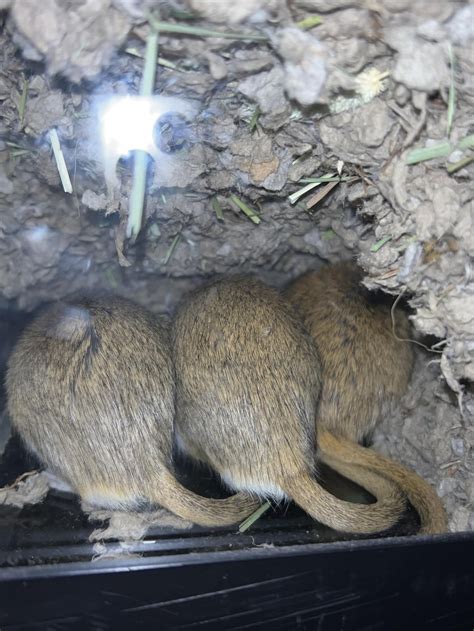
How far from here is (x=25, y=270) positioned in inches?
81.7

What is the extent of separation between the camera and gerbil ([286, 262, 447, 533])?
209cm

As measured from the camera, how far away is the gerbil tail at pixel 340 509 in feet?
5.57

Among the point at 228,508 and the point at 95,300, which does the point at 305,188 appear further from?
the point at 228,508

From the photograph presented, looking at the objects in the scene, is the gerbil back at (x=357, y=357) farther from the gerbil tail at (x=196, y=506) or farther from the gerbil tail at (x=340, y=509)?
the gerbil tail at (x=196, y=506)

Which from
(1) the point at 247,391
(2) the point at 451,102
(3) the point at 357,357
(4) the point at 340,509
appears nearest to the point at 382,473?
(4) the point at 340,509

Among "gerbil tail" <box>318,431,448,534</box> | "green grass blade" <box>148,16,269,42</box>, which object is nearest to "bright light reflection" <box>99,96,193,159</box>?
"green grass blade" <box>148,16,269,42</box>

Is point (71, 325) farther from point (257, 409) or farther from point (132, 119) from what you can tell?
point (132, 119)

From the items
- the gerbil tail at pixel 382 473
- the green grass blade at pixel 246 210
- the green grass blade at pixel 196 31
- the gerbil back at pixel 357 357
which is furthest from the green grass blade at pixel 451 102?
the gerbil tail at pixel 382 473

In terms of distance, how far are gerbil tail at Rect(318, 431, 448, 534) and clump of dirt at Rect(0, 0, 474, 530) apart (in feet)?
0.29

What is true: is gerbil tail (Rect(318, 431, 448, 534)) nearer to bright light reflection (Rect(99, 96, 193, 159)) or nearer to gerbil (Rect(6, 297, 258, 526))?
gerbil (Rect(6, 297, 258, 526))

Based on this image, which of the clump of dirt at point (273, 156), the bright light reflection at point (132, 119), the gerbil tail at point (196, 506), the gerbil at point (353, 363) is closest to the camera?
the clump of dirt at point (273, 156)

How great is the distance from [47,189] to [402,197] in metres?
0.98

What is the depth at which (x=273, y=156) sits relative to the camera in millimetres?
1656

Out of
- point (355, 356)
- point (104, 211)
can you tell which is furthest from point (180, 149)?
point (355, 356)
